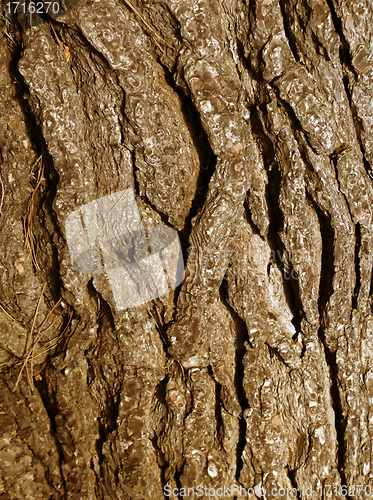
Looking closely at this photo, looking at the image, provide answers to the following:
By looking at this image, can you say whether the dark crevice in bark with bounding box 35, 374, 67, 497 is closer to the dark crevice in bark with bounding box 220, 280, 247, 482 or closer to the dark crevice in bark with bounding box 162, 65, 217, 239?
the dark crevice in bark with bounding box 220, 280, 247, 482

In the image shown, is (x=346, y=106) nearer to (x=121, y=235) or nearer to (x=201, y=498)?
(x=121, y=235)

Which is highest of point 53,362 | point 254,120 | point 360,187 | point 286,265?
point 254,120

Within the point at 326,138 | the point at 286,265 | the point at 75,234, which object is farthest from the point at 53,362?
the point at 326,138

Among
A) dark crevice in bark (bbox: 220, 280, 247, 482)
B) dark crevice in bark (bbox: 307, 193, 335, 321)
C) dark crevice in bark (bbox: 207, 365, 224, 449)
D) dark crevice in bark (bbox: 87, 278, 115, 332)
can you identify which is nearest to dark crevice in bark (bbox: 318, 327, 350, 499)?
dark crevice in bark (bbox: 307, 193, 335, 321)

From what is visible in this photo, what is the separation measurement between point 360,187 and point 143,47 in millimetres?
721

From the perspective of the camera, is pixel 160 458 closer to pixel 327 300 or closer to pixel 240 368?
pixel 240 368

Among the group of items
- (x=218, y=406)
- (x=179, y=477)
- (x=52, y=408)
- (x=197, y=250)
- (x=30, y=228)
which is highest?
(x=30, y=228)

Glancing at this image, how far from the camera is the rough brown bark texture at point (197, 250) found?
1.25 metres

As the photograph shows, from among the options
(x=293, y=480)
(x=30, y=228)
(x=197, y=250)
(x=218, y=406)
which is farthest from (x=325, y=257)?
(x=30, y=228)

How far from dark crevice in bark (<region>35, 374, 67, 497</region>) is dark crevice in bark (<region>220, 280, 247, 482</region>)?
1.79 ft

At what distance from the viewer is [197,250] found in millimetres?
1310

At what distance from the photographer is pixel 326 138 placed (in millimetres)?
1281

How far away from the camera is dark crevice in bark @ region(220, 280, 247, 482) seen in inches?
55.5

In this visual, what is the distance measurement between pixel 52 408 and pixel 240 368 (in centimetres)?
62
